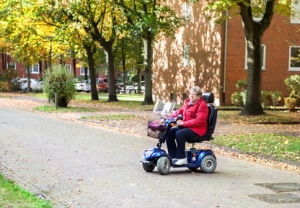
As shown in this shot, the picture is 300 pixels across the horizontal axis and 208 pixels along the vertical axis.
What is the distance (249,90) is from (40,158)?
533 inches

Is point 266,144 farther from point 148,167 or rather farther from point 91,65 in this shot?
point 91,65

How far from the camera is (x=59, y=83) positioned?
26.3 m

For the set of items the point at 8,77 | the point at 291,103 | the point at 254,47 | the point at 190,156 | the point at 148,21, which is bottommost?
the point at 291,103

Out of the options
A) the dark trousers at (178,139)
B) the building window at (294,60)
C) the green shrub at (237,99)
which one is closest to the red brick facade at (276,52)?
the building window at (294,60)

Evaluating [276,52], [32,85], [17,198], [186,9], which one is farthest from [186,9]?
[17,198]

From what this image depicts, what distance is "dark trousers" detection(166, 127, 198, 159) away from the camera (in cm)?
910

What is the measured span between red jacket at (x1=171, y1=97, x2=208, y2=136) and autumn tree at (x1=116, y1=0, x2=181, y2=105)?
58.3 feet

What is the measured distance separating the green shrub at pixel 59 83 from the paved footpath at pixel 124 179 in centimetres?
1292

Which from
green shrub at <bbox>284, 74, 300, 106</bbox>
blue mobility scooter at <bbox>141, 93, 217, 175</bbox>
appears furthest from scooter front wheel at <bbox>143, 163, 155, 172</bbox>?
green shrub at <bbox>284, 74, 300, 106</bbox>

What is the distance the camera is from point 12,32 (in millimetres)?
35812

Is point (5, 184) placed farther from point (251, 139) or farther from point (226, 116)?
point (226, 116)

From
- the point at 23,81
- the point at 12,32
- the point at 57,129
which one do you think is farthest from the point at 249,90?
the point at 23,81

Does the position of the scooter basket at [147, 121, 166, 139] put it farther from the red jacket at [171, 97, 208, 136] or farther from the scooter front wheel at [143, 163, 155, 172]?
the scooter front wheel at [143, 163, 155, 172]

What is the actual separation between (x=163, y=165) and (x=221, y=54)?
21.1 m
